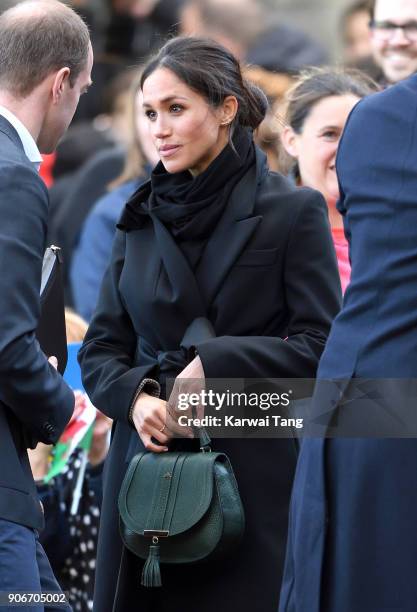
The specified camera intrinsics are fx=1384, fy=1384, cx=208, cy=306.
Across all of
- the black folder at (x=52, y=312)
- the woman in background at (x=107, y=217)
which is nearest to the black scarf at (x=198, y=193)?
the black folder at (x=52, y=312)

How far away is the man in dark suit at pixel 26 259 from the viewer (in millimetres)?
3553

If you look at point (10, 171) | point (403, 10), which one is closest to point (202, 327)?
point (10, 171)

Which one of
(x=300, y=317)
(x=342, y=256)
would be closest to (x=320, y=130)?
(x=342, y=256)

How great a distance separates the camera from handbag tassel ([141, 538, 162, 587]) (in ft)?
12.9

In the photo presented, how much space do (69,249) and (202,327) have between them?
152 inches

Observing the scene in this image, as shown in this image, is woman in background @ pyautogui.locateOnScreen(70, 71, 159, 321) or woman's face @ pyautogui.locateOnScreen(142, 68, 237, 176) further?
woman in background @ pyautogui.locateOnScreen(70, 71, 159, 321)

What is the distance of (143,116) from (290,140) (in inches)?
47.1

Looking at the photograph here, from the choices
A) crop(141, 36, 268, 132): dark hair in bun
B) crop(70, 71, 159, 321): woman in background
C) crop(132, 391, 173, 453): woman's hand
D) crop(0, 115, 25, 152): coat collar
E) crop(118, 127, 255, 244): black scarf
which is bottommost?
crop(70, 71, 159, 321): woman in background

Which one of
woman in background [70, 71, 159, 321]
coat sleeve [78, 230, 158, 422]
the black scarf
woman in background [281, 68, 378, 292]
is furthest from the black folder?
woman in background [70, 71, 159, 321]

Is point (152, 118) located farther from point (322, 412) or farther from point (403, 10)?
→ point (403, 10)

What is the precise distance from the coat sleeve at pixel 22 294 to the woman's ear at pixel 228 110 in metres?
0.88
